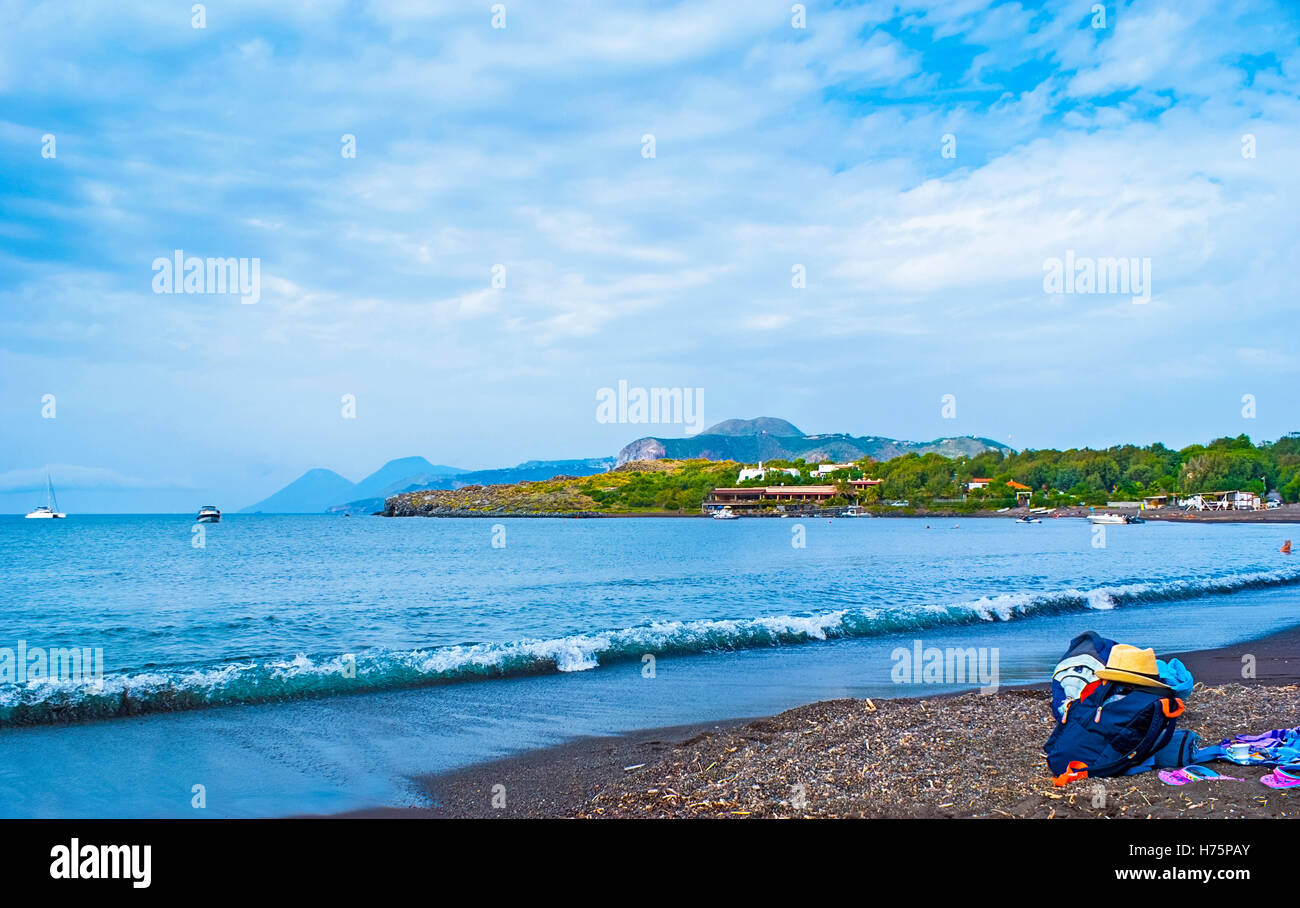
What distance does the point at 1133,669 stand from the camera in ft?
22.5

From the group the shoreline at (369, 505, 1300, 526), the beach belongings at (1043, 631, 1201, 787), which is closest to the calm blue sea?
the beach belongings at (1043, 631, 1201, 787)

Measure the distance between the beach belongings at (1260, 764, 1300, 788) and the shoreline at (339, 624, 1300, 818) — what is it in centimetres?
14

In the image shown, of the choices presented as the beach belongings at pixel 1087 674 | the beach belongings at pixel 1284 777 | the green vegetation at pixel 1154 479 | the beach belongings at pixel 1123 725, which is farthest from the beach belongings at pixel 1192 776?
the green vegetation at pixel 1154 479

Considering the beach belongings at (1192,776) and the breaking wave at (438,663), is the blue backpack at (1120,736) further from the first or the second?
the breaking wave at (438,663)

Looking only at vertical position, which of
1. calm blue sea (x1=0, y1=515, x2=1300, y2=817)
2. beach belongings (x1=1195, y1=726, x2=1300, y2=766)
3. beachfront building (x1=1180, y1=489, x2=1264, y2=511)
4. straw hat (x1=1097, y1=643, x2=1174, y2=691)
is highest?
straw hat (x1=1097, y1=643, x2=1174, y2=691)

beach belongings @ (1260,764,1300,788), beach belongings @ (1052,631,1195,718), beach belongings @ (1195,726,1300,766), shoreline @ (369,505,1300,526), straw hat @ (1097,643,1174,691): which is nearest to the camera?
beach belongings @ (1260,764,1300,788)

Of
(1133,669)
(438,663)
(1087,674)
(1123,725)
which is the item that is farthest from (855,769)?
(438,663)

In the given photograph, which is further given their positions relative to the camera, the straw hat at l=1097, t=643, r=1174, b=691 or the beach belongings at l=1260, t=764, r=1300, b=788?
the straw hat at l=1097, t=643, r=1174, b=691

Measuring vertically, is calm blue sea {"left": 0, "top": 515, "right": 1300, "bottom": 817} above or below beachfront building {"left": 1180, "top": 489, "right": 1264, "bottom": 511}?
above

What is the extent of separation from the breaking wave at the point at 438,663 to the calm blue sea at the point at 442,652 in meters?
0.06

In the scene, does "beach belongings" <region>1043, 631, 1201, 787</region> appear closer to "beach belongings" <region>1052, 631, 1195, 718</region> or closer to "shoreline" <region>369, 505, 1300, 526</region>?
"beach belongings" <region>1052, 631, 1195, 718</region>

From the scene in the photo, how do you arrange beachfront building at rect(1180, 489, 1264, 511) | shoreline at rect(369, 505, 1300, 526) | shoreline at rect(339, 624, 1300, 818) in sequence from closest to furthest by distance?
shoreline at rect(339, 624, 1300, 818) → shoreline at rect(369, 505, 1300, 526) → beachfront building at rect(1180, 489, 1264, 511)

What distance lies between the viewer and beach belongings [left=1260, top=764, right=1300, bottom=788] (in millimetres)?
6453
